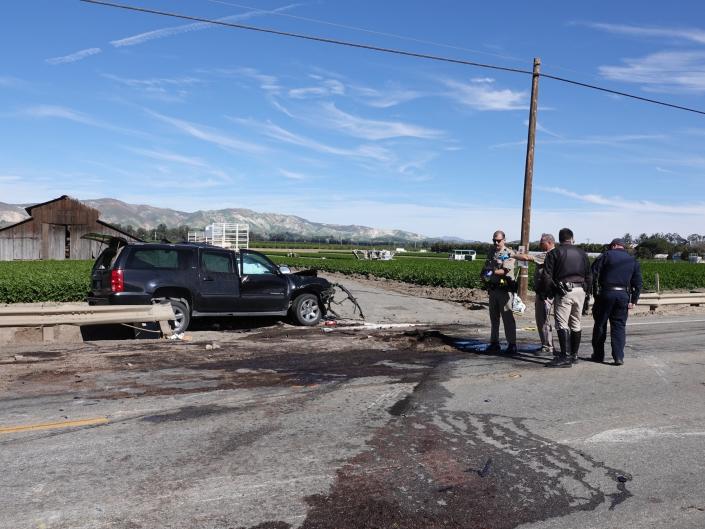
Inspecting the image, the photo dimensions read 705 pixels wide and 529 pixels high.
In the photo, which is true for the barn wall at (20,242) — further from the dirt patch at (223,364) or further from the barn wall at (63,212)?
the dirt patch at (223,364)

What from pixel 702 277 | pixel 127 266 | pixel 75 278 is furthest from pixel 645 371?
pixel 702 277

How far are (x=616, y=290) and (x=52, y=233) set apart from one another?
56.6 meters

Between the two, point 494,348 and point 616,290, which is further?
point 494,348

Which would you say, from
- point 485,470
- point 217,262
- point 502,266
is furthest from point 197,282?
point 485,470

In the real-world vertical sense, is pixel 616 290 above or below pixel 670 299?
above

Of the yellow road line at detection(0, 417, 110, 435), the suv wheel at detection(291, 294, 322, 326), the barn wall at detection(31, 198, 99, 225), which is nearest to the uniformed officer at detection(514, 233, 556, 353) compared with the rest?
the suv wheel at detection(291, 294, 322, 326)

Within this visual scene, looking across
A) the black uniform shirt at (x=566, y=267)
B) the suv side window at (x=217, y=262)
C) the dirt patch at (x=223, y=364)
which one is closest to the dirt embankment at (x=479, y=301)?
the suv side window at (x=217, y=262)

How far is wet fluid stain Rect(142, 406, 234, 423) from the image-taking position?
6270 mm

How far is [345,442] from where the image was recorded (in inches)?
222

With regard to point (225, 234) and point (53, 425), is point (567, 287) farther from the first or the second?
point (225, 234)

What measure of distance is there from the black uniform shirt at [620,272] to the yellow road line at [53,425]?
713 cm

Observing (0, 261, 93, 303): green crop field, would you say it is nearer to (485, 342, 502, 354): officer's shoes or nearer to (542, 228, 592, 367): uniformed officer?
(485, 342, 502, 354): officer's shoes

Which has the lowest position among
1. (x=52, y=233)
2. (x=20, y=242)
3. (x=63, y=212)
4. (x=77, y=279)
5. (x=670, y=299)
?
(x=670, y=299)

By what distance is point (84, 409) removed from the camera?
21.7 feet
